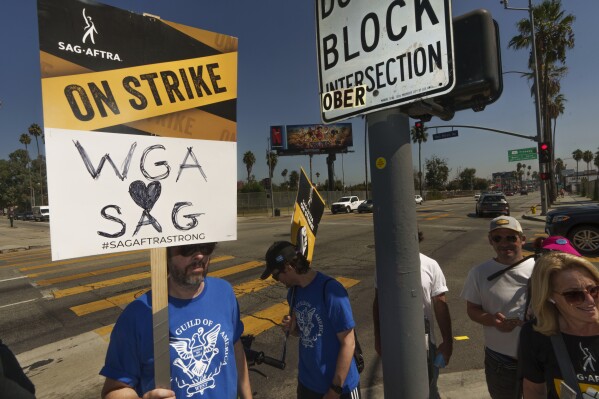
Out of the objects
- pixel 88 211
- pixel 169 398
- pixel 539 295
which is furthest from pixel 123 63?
pixel 539 295

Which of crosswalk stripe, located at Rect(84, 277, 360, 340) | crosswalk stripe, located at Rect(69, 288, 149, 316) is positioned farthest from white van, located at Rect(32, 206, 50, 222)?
crosswalk stripe, located at Rect(84, 277, 360, 340)

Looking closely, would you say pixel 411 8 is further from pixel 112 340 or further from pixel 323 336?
pixel 112 340

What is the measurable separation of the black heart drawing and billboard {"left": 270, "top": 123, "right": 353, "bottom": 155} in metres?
47.9

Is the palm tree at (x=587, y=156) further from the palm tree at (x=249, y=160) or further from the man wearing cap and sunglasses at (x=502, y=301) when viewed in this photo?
the man wearing cap and sunglasses at (x=502, y=301)

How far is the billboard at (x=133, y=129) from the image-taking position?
1.28 meters

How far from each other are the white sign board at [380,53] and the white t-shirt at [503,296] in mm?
1880

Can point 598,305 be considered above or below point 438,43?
below

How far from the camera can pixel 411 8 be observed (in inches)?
54.8

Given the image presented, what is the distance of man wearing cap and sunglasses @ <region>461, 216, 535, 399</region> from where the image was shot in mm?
2369

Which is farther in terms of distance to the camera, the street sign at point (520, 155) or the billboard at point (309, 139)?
the billboard at point (309, 139)

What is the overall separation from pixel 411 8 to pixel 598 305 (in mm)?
1671

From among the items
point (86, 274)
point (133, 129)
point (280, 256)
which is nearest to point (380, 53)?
Answer: point (133, 129)

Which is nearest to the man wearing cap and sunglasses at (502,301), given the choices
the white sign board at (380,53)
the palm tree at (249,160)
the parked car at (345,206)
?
the white sign board at (380,53)

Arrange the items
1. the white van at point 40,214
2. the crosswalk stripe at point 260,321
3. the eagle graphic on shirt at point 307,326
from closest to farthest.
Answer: the eagle graphic on shirt at point 307,326
the crosswalk stripe at point 260,321
the white van at point 40,214
